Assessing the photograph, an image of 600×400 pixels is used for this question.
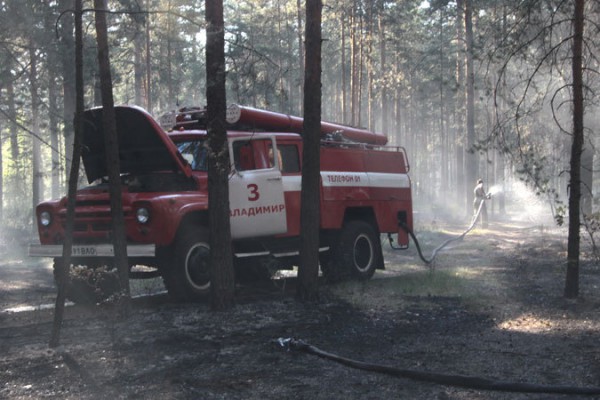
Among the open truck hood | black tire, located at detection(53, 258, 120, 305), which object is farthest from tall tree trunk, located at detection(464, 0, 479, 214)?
black tire, located at detection(53, 258, 120, 305)

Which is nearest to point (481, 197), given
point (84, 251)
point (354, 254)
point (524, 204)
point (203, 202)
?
point (354, 254)

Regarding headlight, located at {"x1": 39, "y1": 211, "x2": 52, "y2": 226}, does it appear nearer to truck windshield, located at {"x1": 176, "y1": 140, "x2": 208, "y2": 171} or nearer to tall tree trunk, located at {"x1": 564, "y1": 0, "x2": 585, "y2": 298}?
truck windshield, located at {"x1": 176, "y1": 140, "x2": 208, "y2": 171}

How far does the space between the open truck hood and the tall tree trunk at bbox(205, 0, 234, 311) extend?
1.29m

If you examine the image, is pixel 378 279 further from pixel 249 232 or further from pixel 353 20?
pixel 353 20

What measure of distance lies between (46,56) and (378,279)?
16116 millimetres

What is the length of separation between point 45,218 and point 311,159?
4.09 meters

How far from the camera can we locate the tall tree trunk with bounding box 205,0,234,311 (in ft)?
26.9

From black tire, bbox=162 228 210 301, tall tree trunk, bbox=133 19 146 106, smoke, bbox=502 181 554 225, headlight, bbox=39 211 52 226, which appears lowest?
smoke, bbox=502 181 554 225

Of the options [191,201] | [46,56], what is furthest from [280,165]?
[46,56]

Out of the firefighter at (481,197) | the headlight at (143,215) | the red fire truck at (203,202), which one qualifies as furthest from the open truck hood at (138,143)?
the firefighter at (481,197)

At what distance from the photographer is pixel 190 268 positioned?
9156 millimetres

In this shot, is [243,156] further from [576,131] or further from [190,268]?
[576,131]

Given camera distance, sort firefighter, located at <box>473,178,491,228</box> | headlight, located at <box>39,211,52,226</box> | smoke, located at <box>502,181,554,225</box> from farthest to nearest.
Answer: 1. smoke, located at <box>502,181,554,225</box>
2. firefighter, located at <box>473,178,491,228</box>
3. headlight, located at <box>39,211,52,226</box>

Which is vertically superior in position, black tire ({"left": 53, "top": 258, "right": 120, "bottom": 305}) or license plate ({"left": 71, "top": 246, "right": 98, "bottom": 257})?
license plate ({"left": 71, "top": 246, "right": 98, "bottom": 257})
